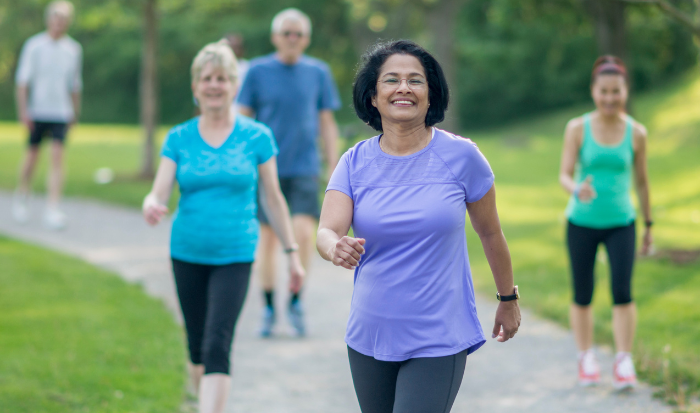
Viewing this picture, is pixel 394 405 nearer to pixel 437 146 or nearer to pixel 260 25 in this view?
pixel 437 146

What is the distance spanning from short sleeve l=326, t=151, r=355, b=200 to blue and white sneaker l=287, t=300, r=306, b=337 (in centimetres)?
351

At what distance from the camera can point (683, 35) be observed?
35.9m

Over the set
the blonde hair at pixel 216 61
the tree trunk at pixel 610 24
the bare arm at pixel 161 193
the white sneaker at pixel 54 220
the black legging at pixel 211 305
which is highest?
the tree trunk at pixel 610 24

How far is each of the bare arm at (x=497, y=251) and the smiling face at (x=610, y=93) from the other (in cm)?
236

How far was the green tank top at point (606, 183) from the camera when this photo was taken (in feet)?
16.6

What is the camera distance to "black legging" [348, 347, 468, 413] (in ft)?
9.24

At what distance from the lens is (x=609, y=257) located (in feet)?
16.7

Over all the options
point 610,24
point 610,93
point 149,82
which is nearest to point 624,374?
point 610,93

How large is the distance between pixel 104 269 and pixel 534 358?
187 inches

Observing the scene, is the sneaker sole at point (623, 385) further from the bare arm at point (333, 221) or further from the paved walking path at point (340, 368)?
the bare arm at point (333, 221)

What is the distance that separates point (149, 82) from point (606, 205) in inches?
476

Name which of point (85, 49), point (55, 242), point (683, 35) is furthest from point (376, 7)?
point (85, 49)

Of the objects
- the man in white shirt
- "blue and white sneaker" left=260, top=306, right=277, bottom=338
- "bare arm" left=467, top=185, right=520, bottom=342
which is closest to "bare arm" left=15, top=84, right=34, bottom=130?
the man in white shirt

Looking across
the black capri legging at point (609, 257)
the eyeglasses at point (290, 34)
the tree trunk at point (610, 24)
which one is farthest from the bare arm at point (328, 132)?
the tree trunk at point (610, 24)
